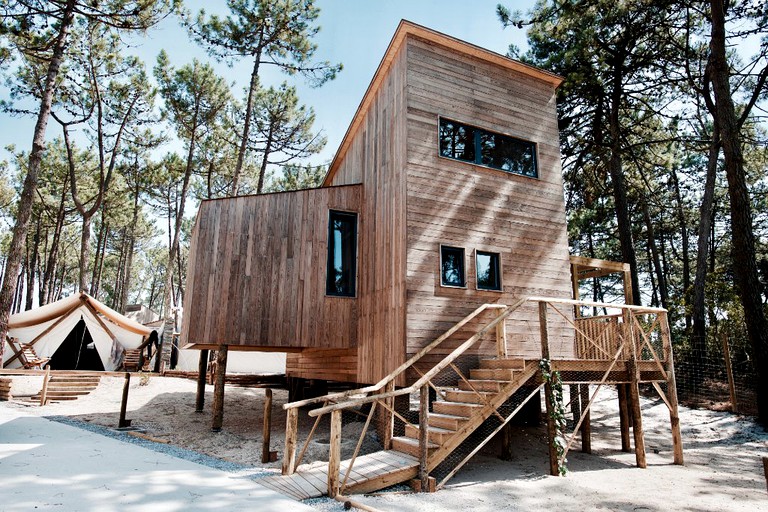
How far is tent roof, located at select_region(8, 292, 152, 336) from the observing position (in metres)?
17.0

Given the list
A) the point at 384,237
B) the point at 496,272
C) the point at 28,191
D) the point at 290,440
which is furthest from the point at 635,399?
the point at 28,191

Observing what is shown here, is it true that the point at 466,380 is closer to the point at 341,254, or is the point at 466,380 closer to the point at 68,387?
the point at 341,254

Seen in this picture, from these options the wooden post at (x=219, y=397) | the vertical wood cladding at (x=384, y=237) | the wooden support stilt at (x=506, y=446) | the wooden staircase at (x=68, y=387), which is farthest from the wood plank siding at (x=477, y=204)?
the wooden staircase at (x=68, y=387)

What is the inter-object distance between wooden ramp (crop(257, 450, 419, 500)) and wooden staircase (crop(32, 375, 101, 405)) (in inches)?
396

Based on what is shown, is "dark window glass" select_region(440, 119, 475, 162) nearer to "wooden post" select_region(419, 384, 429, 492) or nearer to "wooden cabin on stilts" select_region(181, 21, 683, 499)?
"wooden cabin on stilts" select_region(181, 21, 683, 499)

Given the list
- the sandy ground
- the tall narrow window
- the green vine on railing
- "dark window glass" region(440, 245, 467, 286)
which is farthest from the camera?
the tall narrow window

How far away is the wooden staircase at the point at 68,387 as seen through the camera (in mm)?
12586

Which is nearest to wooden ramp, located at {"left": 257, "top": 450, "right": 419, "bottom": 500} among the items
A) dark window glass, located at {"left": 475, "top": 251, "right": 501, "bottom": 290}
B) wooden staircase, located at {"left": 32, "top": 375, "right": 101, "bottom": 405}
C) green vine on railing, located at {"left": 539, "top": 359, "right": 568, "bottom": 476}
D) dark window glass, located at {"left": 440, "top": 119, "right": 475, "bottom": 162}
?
green vine on railing, located at {"left": 539, "top": 359, "right": 568, "bottom": 476}

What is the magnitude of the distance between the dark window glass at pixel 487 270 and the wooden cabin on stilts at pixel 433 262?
1.0 inches

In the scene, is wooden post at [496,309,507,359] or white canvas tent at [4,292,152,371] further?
white canvas tent at [4,292,152,371]

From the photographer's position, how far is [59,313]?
17.6 m

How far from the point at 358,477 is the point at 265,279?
4.35 meters

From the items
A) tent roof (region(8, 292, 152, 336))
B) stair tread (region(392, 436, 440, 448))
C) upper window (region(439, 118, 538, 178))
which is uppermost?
upper window (region(439, 118, 538, 178))

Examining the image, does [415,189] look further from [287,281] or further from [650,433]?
[650,433]
